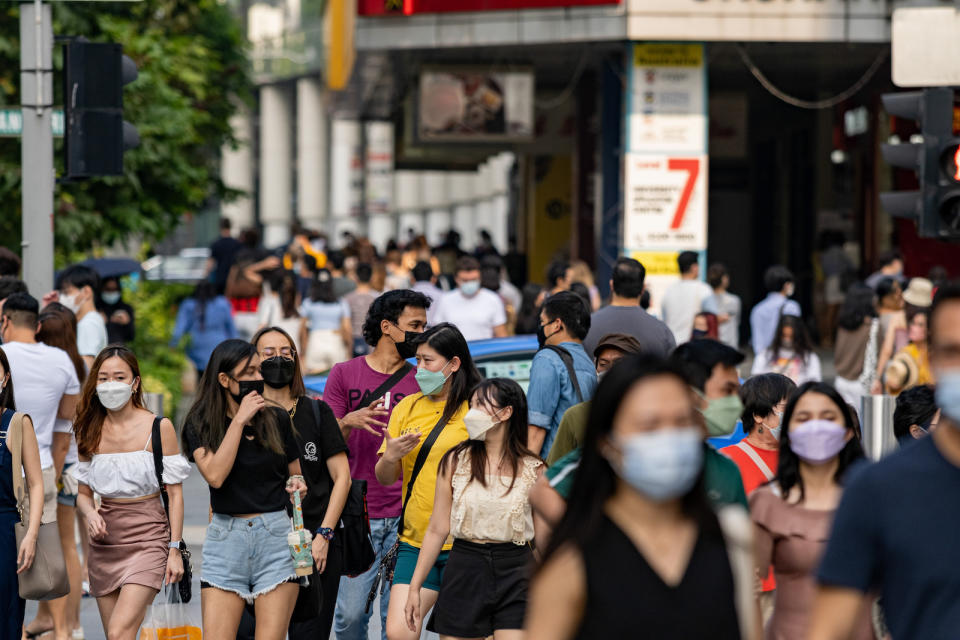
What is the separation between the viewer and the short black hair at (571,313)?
7426mm

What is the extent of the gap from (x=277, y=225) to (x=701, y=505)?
2715 inches

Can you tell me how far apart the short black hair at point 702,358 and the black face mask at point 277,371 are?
2.55 metres

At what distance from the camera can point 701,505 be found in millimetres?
3404

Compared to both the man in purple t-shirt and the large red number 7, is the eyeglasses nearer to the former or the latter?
the man in purple t-shirt

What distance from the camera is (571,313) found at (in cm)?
744

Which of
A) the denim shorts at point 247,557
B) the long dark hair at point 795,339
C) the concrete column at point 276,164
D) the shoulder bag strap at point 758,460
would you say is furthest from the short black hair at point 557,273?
the concrete column at point 276,164

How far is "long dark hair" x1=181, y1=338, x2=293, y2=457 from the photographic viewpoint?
261 inches

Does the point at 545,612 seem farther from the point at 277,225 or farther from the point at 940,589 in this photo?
the point at 277,225

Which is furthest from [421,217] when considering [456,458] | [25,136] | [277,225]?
[456,458]

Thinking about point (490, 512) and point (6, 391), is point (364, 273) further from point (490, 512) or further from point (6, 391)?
point (490, 512)

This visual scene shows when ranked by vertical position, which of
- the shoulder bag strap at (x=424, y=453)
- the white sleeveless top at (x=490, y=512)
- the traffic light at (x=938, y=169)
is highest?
the traffic light at (x=938, y=169)

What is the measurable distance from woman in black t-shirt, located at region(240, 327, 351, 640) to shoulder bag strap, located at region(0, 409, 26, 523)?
109 centimetres

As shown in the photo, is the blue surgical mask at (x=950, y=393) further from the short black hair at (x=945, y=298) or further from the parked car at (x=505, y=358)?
the parked car at (x=505, y=358)

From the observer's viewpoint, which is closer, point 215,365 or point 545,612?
point 545,612
